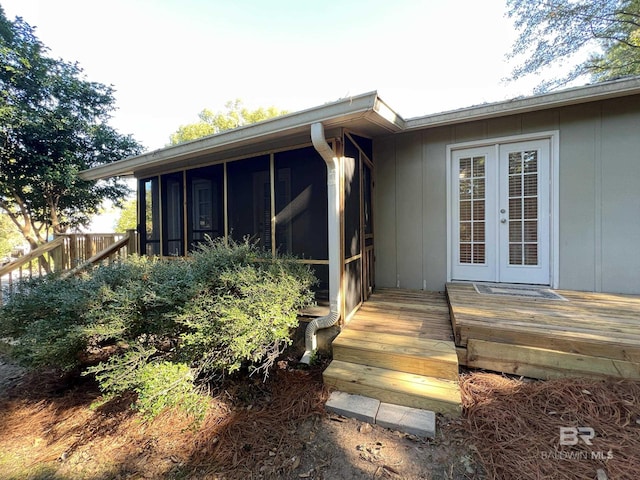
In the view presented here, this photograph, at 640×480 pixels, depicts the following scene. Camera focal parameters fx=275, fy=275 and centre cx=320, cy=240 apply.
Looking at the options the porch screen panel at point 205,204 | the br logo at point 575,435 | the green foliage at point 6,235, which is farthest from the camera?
the green foliage at point 6,235

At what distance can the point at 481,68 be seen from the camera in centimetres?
766

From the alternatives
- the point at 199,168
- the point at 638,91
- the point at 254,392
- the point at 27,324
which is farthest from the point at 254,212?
the point at 638,91

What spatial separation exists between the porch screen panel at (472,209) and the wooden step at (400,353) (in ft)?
6.39

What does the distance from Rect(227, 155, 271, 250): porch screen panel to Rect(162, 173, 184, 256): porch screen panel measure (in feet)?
4.04

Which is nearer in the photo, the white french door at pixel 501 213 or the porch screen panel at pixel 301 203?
the porch screen panel at pixel 301 203

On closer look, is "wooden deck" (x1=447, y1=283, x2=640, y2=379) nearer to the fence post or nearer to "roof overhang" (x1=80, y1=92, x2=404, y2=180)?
"roof overhang" (x1=80, y1=92, x2=404, y2=180)

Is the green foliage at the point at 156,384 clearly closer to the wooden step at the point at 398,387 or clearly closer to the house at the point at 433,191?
the wooden step at the point at 398,387

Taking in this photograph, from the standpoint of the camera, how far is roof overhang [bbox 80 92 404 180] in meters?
2.44

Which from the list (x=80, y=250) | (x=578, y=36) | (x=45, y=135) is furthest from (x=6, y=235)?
(x=578, y=36)

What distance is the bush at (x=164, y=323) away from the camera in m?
2.01

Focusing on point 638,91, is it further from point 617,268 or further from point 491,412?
point 491,412

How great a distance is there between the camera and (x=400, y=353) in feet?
7.27

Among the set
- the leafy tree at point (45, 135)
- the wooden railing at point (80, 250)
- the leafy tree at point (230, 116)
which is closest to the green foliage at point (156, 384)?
the wooden railing at point (80, 250)

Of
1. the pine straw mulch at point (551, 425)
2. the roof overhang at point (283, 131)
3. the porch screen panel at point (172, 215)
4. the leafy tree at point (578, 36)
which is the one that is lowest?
the pine straw mulch at point (551, 425)
